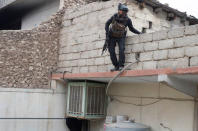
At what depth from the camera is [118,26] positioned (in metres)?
6.70

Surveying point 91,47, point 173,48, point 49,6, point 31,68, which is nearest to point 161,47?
point 173,48

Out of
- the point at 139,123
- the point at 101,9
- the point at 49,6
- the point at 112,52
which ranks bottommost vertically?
the point at 139,123

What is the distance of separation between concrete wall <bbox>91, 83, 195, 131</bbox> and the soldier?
999 millimetres

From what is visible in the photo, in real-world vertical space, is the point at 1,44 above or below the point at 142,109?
above

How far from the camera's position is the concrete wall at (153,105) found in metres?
6.23

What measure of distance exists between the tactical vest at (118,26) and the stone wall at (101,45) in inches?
14.2

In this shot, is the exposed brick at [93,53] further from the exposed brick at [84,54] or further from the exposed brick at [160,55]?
the exposed brick at [160,55]

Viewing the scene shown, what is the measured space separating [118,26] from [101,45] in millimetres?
1328

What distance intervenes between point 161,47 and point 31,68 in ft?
14.8

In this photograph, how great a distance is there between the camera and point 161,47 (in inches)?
247

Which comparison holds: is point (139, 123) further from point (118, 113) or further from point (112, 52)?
point (112, 52)

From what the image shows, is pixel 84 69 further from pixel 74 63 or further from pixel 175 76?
pixel 175 76

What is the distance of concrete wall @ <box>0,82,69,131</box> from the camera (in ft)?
27.4

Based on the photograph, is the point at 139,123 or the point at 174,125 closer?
the point at 174,125
